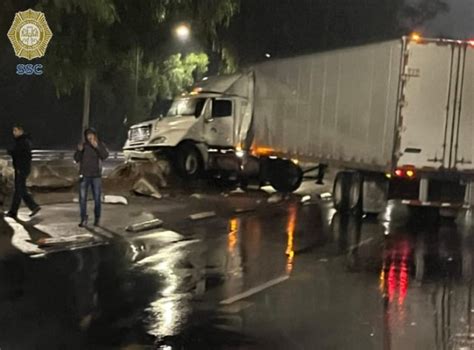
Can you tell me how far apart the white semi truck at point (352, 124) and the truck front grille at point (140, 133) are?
0.07 metres

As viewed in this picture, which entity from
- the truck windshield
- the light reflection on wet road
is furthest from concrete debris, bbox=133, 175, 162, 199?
the light reflection on wet road

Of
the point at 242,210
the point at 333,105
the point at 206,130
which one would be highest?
the point at 333,105

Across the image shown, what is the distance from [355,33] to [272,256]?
22.5 metres

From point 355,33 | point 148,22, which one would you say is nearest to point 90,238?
point 148,22

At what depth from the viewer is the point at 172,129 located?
2505cm

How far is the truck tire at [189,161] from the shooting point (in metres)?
25.0

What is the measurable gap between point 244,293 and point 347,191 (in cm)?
1037

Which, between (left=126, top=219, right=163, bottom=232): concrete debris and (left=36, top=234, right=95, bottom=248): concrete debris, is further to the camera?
(left=126, top=219, right=163, bottom=232): concrete debris

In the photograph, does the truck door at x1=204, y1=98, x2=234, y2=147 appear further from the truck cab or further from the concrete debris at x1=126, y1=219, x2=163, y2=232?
the concrete debris at x1=126, y1=219, x2=163, y2=232

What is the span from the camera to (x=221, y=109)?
25.2m

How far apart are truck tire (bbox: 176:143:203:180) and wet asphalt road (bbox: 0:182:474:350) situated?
8.96 m

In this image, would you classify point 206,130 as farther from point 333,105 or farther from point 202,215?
point 202,215

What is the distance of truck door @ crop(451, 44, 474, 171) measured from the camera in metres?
17.0

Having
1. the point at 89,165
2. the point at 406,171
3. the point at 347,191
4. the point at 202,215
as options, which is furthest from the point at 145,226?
the point at 347,191
